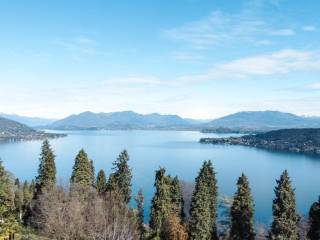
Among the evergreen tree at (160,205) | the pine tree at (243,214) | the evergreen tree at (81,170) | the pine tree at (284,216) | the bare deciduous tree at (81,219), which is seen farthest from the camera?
the evergreen tree at (81,170)

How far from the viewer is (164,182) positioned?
191ft

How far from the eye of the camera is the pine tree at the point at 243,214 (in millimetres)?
52969

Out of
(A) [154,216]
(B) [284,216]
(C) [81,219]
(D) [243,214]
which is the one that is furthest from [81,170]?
(B) [284,216]

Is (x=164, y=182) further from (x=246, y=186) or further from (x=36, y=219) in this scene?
(x=36, y=219)

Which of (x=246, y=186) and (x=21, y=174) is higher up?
(x=246, y=186)

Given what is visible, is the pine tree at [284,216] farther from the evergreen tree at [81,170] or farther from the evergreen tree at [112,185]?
the evergreen tree at [81,170]

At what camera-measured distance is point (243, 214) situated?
53.1 metres

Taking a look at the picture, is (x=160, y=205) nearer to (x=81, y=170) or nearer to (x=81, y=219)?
(x=81, y=219)

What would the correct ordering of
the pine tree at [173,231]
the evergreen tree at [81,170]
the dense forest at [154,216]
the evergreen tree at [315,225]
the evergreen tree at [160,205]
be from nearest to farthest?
the dense forest at [154,216] < the evergreen tree at [315,225] < the pine tree at [173,231] < the evergreen tree at [160,205] < the evergreen tree at [81,170]

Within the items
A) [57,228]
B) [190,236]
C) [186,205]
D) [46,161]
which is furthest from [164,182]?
[186,205]

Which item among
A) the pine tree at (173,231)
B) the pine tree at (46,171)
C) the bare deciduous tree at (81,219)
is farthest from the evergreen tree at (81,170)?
the pine tree at (173,231)

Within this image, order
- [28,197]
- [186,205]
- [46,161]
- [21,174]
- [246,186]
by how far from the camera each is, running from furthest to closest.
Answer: [21,174], [186,205], [28,197], [46,161], [246,186]

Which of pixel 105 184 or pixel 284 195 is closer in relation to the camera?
pixel 284 195

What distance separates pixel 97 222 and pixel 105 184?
2258 cm
